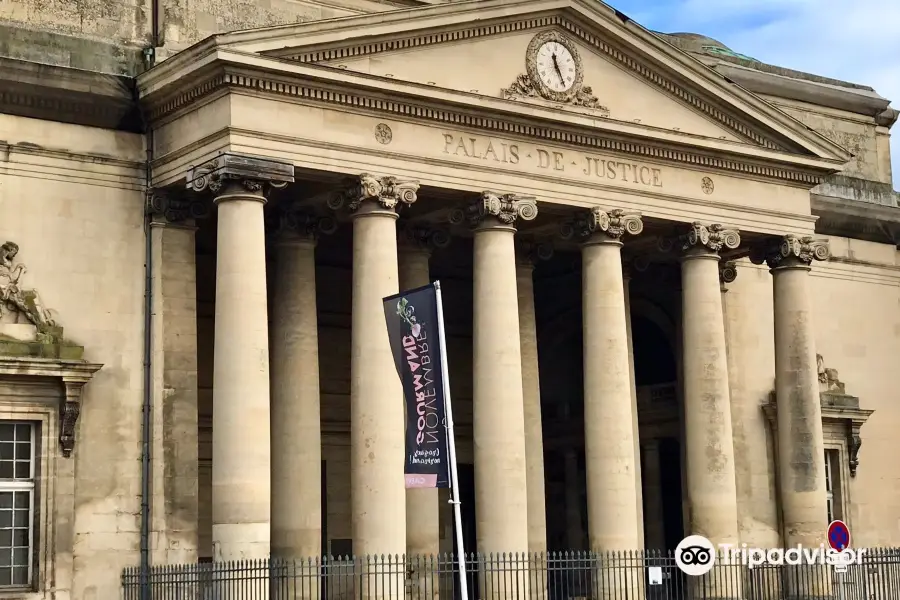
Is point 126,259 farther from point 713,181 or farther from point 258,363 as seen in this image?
point 713,181

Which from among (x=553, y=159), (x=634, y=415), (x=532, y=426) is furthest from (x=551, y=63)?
(x=634, y=415)

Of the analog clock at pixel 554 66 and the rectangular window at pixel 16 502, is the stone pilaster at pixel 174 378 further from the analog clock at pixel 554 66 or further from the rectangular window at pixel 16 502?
the analog clock at pixel 554 66

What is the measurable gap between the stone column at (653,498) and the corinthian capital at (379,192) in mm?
13577

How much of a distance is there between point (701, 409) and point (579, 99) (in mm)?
7580

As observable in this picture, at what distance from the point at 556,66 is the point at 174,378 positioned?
10.6m

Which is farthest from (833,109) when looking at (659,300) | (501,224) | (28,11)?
(28,11)

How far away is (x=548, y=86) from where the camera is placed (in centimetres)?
3297

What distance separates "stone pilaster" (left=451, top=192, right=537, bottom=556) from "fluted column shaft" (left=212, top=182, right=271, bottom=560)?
16.4 ft

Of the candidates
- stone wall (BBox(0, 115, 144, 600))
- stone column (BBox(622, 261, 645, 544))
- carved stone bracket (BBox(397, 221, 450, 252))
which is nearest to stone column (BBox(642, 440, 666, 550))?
stone column (BBox(622, 261, 645, 544))

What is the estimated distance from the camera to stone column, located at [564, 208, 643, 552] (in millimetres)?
32719

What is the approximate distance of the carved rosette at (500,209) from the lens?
104 feet

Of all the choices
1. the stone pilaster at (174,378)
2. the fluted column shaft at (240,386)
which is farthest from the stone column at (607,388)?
the stone pilaster at (174,378)

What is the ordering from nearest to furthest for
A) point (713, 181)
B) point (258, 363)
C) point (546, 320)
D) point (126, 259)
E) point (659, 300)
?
point (258, 363) < point (126, 259) < point (713, 181) < point (659, 300) < point (546, 320)

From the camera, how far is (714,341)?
35.0 meters
